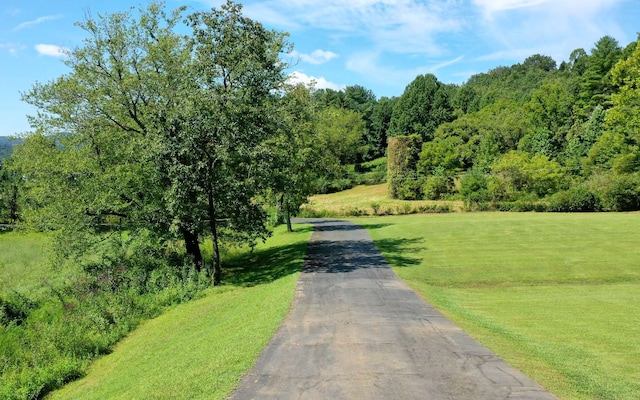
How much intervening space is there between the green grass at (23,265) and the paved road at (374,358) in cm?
1582

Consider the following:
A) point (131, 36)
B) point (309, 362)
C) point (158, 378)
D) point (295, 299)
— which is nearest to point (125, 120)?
point (131, 36)

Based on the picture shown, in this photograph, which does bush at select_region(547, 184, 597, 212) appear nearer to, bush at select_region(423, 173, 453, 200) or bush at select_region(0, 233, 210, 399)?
bush at select_region(423, 173, 453, 200)

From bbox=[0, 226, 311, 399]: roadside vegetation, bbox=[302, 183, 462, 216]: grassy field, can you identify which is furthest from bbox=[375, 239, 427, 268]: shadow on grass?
bbox=[302, 183, 462, 216]: grassy field

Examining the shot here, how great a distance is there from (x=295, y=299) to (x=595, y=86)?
59865 mm

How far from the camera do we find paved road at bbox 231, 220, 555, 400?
725 centimetres

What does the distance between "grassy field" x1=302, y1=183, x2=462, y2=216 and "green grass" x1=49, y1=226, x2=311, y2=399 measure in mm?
29747

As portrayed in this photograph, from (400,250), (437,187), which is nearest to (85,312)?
(400,250)

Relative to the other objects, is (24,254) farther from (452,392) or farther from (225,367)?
(452,392)

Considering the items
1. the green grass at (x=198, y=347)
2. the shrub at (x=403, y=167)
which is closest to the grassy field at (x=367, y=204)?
the shrub at (x=403, y=167)

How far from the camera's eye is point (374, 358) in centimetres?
870

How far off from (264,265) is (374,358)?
16.7 metres

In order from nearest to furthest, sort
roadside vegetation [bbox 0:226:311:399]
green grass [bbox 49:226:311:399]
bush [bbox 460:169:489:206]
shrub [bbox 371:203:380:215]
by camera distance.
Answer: green grass [bbox 49:226:311:399]
roadside vegetation [bbox 0:226:311:399]
bush [bbox 460:169:489:206]
shrub [bbox 371:203:380:215]

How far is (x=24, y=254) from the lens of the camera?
112ft

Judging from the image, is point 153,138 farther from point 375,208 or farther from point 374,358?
point 375,208
